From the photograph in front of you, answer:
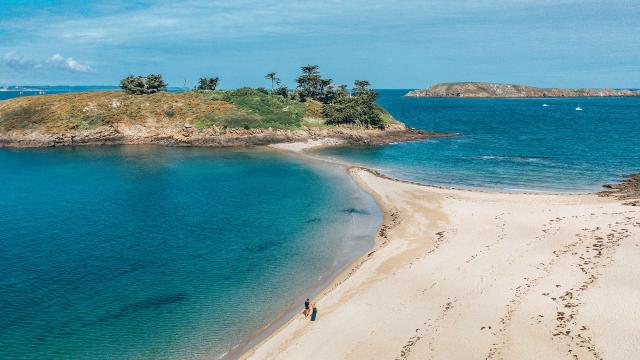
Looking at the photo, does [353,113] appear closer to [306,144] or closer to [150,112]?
[306,144]

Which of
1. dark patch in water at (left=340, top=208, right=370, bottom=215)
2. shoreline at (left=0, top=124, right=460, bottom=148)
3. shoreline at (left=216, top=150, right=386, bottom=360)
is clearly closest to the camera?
shoreline at (left=216, top=150, right=386, bottom=360)

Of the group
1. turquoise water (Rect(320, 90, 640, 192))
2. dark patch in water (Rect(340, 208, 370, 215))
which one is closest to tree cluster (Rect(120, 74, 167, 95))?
turquoise water (Rect(320, 90, 640, 192))

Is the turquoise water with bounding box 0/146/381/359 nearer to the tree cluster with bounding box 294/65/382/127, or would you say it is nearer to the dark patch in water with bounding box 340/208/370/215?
the dark patch in water with bounding box 340/208/370/215

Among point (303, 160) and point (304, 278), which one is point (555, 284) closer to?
point (304, 278)

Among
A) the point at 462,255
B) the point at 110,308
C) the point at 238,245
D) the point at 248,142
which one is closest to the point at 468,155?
the point at 248,142

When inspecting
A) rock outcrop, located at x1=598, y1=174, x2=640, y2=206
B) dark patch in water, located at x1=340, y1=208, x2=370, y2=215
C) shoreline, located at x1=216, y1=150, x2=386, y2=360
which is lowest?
shoreline, located at x1=216, y1=150, x2=386, y2=360

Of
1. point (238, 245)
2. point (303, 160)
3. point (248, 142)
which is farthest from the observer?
point (248, 142)

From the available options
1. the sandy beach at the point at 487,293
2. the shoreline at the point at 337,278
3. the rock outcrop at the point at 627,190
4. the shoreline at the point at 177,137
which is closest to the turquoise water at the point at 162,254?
the shoreline at the point at 337,278

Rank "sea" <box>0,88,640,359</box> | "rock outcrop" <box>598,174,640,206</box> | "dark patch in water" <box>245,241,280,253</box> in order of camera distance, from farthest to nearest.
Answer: "rock outcrop" <box>598,174,640,206</box>, "dark patch in water" <box>245,241,280,253</box>, "sea" <box>0,88,640,359</box>
